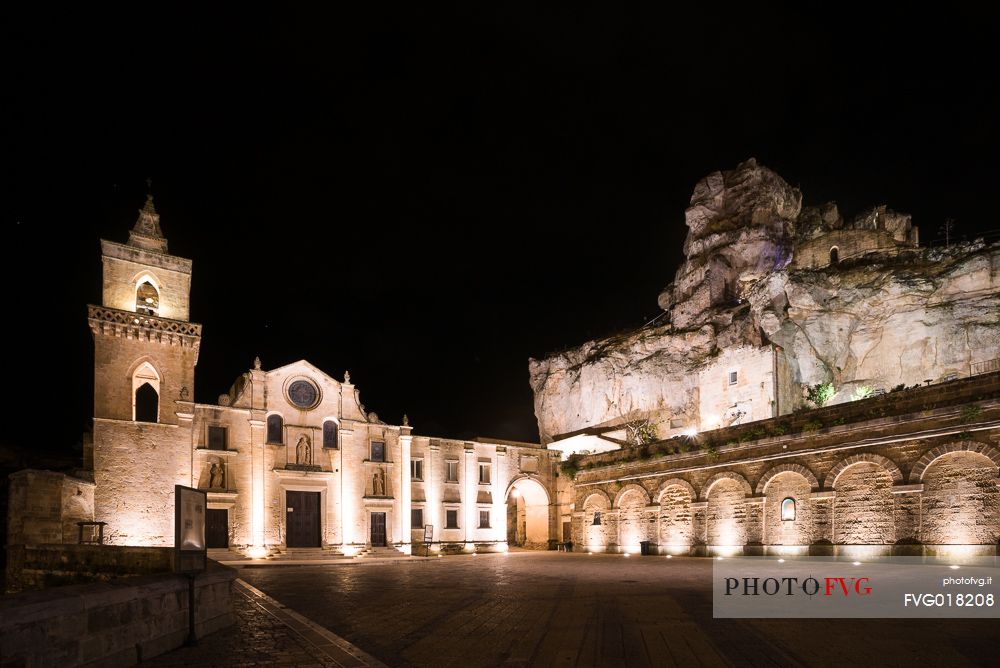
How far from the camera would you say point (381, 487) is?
3841cm

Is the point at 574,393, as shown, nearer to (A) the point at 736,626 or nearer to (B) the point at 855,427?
(B) the point at 855,427

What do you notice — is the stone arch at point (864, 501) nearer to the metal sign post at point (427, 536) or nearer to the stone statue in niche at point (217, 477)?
the metal sign post at point (427, 536)

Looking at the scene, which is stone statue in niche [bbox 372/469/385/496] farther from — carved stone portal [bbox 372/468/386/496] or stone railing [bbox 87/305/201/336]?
stone railing [bbox 87/305/201/336]

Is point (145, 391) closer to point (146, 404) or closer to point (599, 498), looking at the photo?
point (146, 404)

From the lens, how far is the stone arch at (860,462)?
2252 centimetres

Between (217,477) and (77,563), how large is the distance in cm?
1739

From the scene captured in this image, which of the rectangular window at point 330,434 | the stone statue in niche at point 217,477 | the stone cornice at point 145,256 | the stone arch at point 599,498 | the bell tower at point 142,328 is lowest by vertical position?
the stone arch at point 599,498

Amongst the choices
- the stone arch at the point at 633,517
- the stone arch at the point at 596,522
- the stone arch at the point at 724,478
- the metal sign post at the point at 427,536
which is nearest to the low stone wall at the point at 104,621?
the stone arch at the point at 724,478

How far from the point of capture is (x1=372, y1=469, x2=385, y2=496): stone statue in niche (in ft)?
125

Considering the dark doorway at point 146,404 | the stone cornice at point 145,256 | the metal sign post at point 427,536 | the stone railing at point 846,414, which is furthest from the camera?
the metal sign post at point 427,536

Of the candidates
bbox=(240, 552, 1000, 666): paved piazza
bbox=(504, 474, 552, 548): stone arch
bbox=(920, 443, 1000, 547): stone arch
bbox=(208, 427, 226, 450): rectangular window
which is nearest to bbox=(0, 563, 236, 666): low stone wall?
bbox=(240, 552, 1000, 666): paved piazza

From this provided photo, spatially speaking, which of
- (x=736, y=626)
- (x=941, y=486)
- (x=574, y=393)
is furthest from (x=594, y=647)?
(x=574, y=393)

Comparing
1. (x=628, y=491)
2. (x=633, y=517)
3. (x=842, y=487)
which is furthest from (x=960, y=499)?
(x=628, y=491)

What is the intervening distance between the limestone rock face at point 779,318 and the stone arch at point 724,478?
642 inches
